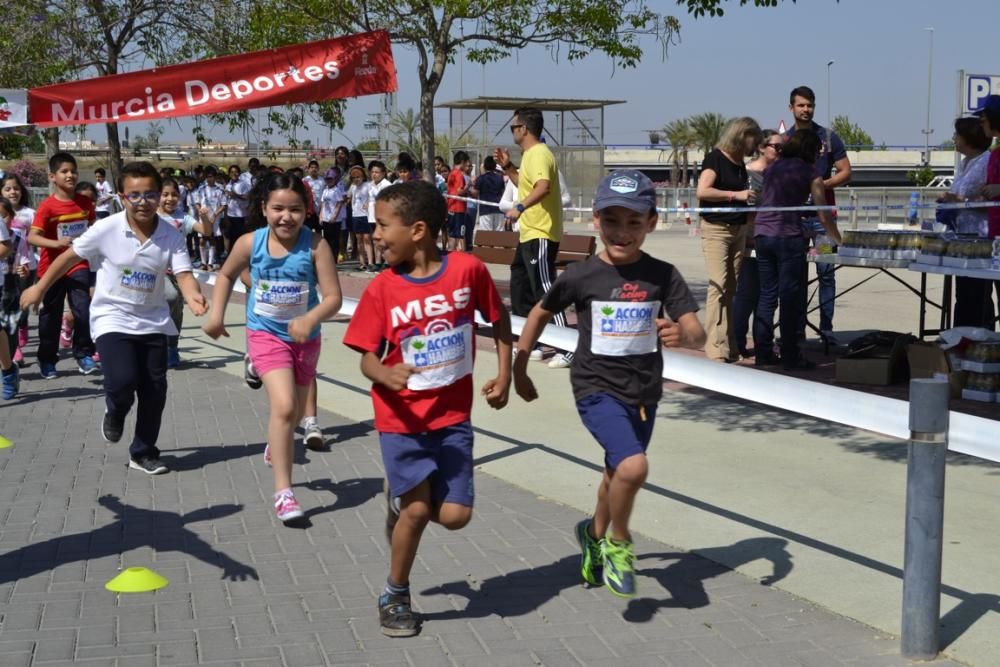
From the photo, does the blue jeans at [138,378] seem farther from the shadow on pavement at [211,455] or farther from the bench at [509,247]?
the bench at [509,247]

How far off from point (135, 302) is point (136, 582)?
2.43m

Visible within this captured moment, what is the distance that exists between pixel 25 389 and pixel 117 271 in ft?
12.3

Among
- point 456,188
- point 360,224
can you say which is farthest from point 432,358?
point 456,188

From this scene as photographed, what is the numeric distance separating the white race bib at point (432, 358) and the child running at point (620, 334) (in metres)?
0.29

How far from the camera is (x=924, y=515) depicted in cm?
405

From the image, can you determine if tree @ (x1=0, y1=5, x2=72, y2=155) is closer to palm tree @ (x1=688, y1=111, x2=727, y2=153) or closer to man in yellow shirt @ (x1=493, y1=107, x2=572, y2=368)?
man in yellow shirt @ (x1=493, y1=107, x2=572, y2=368)

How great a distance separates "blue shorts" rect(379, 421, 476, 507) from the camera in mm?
4422

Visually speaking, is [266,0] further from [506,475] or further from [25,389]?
[506,475]

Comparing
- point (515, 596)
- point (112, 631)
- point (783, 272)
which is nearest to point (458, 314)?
point (515, 596)

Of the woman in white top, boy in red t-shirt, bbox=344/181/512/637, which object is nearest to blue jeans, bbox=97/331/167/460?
boy in red t-shirt, bbox=344/181/512/637

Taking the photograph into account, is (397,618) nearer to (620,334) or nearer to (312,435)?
(620,334)

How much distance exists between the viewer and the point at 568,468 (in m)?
7.09

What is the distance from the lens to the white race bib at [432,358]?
14.6 feet

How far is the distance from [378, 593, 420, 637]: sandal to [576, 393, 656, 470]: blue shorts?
3.06 ft
